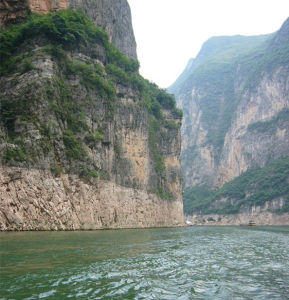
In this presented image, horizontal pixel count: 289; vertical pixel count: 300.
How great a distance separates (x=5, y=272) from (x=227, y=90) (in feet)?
648

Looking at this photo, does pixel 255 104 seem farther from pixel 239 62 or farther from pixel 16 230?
pixel 16 230

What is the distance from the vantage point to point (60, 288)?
32.3 feet

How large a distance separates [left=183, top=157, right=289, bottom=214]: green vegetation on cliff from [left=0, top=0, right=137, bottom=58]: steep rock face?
204 ft

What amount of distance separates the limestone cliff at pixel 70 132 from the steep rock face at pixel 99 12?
2034 millimetres

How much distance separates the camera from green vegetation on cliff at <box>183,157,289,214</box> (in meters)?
109

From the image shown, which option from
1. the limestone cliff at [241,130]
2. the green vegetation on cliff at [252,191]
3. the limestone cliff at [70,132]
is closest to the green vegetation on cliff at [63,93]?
the limestone cliff at [70,132]

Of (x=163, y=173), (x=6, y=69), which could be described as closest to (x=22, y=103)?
(x=6, y=69)

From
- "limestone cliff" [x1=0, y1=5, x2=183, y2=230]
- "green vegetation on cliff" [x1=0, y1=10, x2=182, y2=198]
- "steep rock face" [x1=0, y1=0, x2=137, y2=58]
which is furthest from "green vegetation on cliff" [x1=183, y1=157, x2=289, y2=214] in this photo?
"green vegetation on cliff" [x1=0, y1=10, x2=182, y2=198]

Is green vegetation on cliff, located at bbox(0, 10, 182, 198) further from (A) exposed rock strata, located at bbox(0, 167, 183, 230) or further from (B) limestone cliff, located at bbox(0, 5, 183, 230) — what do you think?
(A) exposed rock strata, located at bbox(0, 167, 183, 230)

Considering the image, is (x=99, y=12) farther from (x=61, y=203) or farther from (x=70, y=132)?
(x=61, y=203)

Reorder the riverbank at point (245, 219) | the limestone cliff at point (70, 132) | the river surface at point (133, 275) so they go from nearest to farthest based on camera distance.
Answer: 1. the river surface at point (133, 275)
2. the limestone cliff at point (70, 132)
3. the riverbank at point (245, 219)

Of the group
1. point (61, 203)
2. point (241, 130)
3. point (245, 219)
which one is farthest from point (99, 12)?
point (241, 130)

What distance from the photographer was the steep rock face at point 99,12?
43.0 metres

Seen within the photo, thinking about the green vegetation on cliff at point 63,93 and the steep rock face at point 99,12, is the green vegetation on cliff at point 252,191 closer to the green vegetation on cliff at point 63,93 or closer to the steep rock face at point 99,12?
the steep rock face at point 99,12
